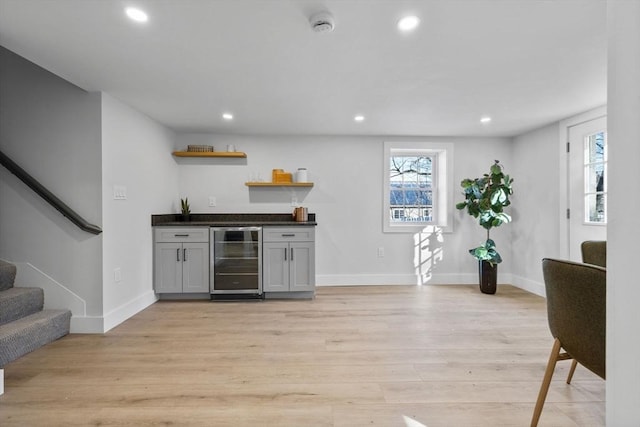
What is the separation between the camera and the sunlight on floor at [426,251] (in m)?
4.38

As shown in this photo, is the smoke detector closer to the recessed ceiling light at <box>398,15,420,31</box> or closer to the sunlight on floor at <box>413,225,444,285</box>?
the recessed ceiling light at <box>398,15,420,31</box>

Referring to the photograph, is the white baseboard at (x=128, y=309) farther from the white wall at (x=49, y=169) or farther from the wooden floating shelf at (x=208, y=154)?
the wooden floating shelf at (x=208, y=154)

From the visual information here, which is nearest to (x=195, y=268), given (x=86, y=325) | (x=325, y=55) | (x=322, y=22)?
(x=86, y=325)

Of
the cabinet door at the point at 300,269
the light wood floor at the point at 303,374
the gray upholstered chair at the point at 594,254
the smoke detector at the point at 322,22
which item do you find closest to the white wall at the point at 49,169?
the light wood floor at the point at 303,374

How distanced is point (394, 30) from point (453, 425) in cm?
219

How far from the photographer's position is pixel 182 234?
3631mm

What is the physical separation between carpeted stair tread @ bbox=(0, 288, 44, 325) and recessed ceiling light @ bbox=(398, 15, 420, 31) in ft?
11.3

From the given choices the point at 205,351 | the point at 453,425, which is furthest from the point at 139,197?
the point at 453,425

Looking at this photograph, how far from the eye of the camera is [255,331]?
8.98ft

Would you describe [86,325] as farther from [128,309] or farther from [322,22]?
[322,22]

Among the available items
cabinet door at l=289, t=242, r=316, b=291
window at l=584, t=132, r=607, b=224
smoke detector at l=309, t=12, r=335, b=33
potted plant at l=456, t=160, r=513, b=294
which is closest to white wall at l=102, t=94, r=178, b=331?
cabinet door at l=289, t=242, r=316, b=291

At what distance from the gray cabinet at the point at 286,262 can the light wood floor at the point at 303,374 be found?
0.52 metres

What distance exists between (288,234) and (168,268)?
1469 mm

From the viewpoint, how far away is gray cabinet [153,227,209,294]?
11.8 ft
